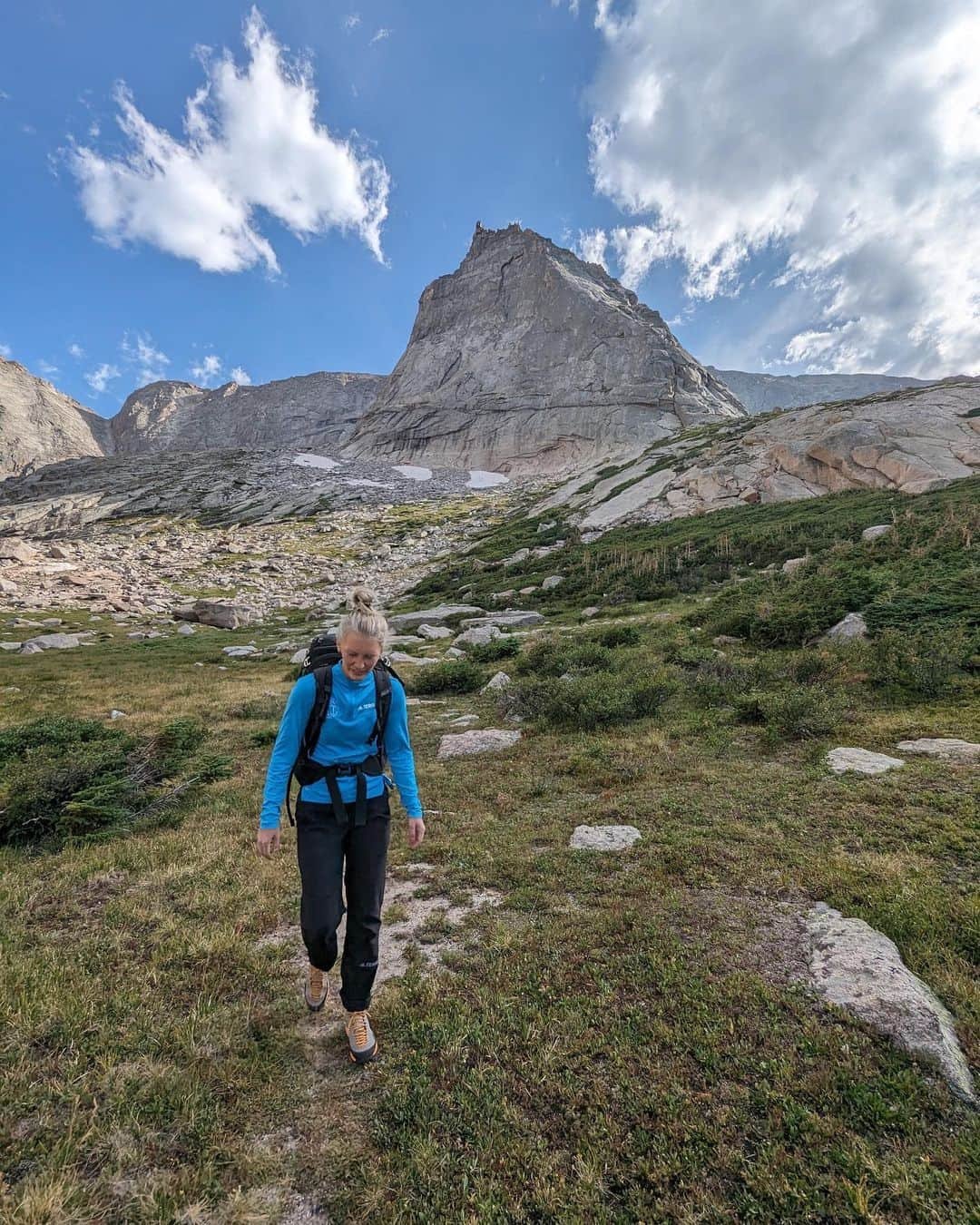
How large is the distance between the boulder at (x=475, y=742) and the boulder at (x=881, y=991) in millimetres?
6666

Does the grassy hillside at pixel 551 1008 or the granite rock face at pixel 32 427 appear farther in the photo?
the granite rock face at pixel 32 427

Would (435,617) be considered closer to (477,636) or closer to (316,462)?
(477,636)

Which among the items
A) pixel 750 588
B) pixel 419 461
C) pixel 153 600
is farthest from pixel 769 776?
pixel 419 461

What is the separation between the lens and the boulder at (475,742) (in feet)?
34.4

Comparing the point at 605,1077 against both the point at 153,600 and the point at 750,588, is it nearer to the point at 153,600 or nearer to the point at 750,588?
the point at 750,588

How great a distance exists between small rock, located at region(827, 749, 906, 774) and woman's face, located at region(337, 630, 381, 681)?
7.06m

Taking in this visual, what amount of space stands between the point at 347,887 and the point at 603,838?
143 inches

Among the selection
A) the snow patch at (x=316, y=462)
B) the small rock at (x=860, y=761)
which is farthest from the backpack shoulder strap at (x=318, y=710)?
the snow patch at (x=316, y=462)

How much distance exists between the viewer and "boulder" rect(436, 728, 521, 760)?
10492mm

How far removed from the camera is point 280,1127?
3146 mm

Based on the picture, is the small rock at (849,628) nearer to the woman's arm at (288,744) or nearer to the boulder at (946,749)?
the boulder at (946,749)

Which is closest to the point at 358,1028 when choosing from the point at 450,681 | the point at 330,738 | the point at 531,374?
the point at 330,738

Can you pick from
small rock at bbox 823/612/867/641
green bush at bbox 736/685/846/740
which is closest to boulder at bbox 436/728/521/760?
green bush at bbox 736/685/846/740

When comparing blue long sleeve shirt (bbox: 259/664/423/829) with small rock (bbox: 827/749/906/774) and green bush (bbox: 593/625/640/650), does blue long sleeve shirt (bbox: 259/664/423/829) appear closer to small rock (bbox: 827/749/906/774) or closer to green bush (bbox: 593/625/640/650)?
small rock (bbox: 827/749/906/774)
